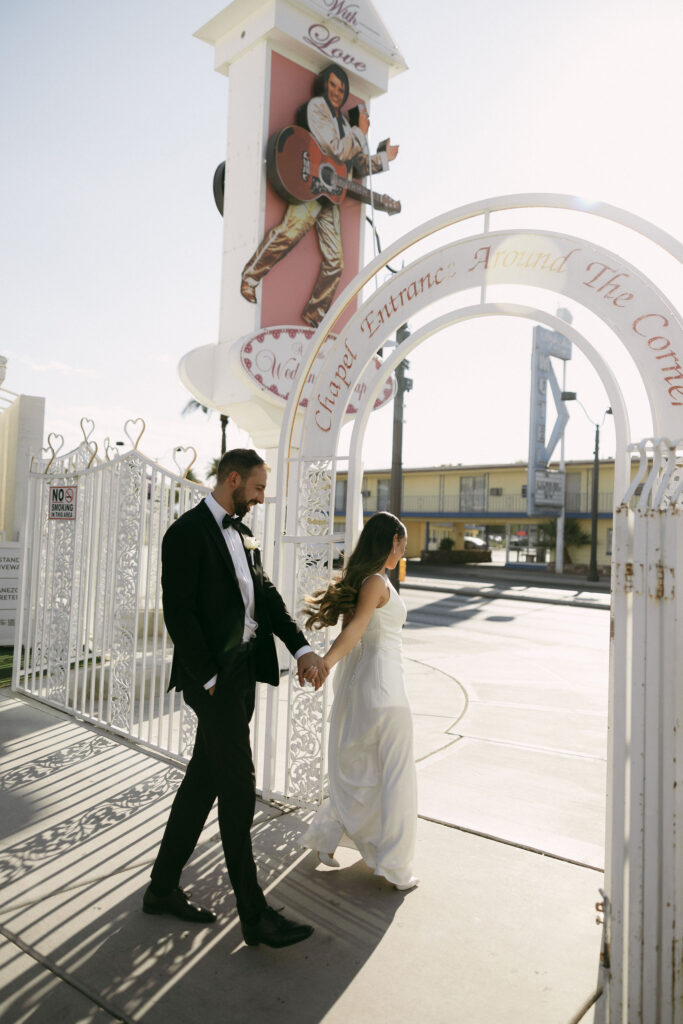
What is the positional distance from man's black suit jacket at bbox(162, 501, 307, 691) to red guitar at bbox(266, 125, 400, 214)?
6.82m

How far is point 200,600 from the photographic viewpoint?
124 inches

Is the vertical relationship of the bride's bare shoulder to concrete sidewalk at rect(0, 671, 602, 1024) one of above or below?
above

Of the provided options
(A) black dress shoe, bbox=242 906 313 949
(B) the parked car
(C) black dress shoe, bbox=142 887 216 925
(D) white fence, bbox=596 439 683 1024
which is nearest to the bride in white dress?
(A) black dress shoe, bbox=242 906 313 949

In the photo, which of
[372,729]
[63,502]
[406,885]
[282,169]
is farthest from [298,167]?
[406,885]

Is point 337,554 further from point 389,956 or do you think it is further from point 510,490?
point 510,490

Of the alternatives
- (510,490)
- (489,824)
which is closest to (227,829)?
(489,824)

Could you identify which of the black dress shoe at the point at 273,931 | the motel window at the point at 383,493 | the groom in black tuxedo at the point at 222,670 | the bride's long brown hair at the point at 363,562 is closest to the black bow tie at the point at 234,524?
the groom in black tuxedo at the point at 222,670

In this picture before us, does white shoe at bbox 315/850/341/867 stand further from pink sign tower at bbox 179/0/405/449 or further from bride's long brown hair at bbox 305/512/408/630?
pink sign tower at bbox 179/0/405/449

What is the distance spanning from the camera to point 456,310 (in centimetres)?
Result: 427

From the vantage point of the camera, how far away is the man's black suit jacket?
3.02 metres

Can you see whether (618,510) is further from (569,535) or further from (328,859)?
(569,535)

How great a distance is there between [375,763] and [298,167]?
7694 mm

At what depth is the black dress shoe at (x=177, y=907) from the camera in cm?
316

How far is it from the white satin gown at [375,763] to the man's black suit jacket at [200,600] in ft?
2.13
